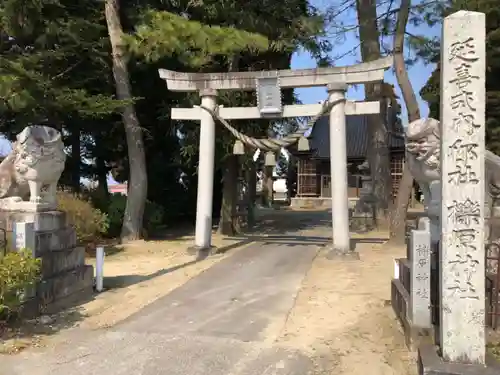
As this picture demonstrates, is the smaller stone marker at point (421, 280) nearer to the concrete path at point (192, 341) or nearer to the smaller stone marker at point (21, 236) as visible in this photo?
the concrete path at point (192, 341)

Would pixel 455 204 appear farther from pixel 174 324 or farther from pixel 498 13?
pixel 498 13

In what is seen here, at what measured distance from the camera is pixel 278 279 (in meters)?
7.88

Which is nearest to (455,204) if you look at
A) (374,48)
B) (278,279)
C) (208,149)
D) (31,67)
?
(278,279)

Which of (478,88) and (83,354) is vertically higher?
(478,88)

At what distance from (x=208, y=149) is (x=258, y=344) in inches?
252

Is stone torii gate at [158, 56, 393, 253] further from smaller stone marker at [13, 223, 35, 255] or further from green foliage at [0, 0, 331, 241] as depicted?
smaller stone marker at [13, 223, 35, 255]

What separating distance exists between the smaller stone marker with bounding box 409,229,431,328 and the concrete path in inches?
44.9

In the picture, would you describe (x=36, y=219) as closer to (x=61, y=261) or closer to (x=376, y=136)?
(x=61, y=261)

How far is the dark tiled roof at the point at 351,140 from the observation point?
31719 millimetres

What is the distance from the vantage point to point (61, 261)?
616 cm

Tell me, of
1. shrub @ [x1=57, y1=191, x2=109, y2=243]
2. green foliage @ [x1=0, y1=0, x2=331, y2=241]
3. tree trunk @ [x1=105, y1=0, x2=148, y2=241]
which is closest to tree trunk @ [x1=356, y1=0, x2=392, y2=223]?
green foliage @ [x1=0, y1=0, x2=331, y2=241]

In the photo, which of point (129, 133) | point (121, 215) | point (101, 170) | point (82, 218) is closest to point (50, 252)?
point (82, 218)

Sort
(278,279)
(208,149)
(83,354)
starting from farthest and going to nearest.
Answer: (208,149)
(278,279)
(83,354)

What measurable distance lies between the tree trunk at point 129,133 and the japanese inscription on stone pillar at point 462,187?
33.6 feet
